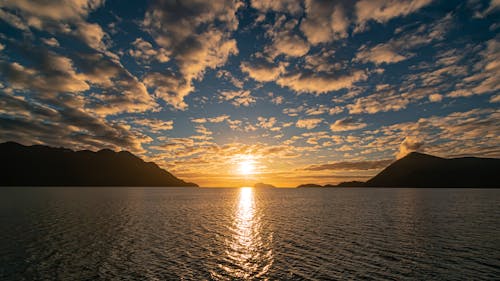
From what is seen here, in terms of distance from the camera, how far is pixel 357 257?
33094 mm

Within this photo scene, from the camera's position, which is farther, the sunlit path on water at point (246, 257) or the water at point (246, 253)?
the sunlit path on water at point (246, 257)

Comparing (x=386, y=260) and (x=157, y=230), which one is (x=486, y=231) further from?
(x=157, y=230)

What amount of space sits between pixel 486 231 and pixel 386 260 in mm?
34895

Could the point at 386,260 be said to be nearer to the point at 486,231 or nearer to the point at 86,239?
the point at 486,231

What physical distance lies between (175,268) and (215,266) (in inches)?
177

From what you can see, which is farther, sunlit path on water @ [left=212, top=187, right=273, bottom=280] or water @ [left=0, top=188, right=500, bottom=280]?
sunlit path on water @ [left=212, top=187, right=273, bottom=280]

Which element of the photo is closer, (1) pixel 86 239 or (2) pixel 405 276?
(2) pixel 405 276

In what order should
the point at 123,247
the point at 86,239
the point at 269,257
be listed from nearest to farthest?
the point at 269,257, the point at 123,247, the point at 86,239

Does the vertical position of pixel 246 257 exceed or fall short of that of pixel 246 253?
it falls short

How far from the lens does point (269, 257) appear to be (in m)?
34.0

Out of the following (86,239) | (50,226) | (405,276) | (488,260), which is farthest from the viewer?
(50,226)

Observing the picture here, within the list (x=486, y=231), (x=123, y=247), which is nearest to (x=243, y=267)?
(x=123, y=247)

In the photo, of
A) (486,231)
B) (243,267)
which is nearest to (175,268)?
(243,267)

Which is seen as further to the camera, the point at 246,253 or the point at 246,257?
the point at 246,253
